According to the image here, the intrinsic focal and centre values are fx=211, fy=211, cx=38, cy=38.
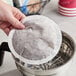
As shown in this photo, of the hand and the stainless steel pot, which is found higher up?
the hand

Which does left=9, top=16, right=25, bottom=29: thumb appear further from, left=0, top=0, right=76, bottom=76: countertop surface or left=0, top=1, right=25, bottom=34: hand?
left=0, top=0, right=76, bottom=76: countertop surface

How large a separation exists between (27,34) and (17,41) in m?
0.02

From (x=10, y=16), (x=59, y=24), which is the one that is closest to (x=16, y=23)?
(x=10, y=16)

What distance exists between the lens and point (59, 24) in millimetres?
633

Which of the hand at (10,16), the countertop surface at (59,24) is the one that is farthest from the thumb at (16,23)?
the countertop surface at (59,24)

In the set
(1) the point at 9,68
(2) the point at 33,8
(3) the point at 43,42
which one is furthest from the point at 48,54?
(2) the point at 33,8

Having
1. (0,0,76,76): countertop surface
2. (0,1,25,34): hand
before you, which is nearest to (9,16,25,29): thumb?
(0,1,25,34): hand

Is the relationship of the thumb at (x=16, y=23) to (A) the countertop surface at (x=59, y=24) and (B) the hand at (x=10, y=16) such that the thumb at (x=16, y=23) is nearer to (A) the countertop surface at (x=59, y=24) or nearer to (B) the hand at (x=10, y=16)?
(B) the hand at (x=10, y=16)

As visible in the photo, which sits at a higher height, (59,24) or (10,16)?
(10,16)

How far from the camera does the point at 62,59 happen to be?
1.50 ft

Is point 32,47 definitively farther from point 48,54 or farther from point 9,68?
point 9,68

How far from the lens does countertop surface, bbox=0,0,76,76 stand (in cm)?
49

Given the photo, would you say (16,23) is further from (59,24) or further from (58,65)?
(59,24)

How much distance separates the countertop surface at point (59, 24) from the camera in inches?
19.4
